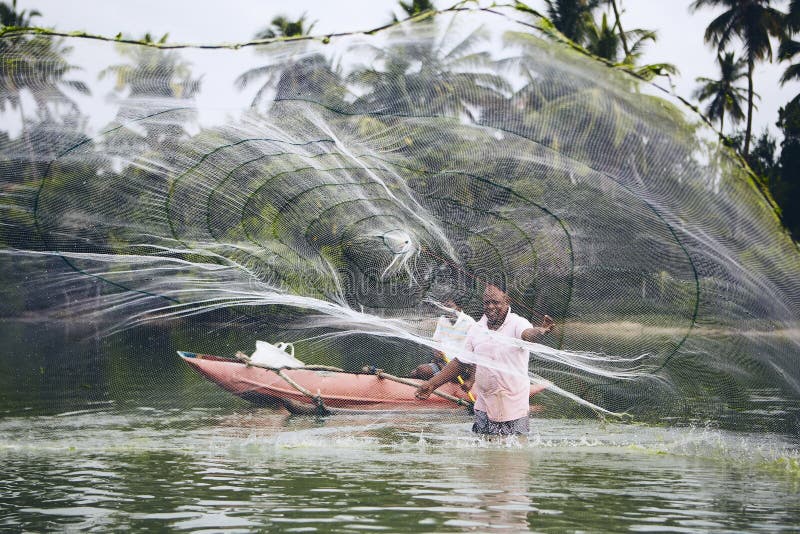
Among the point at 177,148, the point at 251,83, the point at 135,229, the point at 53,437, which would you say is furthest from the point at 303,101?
the point at 53,437

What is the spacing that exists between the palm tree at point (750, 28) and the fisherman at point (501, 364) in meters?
28.1

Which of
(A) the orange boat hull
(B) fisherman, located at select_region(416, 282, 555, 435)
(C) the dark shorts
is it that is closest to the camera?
(B) fisherman, located at select_region(416, 282, 555, 435)

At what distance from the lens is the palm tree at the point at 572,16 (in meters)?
33.8

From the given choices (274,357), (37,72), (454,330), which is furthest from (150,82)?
(274,357)

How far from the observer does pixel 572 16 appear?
3397 cm

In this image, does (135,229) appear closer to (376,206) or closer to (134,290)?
(134,290)

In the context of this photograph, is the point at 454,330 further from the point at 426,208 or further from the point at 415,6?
the point at 415,6

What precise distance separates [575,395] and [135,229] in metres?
4.33

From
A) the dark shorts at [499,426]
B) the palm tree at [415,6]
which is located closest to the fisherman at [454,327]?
A: the dark shorts at [499,426]

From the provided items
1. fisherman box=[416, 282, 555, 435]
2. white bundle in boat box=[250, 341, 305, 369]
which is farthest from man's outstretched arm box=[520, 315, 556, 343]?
white bundle in boat box=[250, 341, 305, 369]

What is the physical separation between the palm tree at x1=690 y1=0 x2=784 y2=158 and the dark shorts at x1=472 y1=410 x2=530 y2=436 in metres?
27.9

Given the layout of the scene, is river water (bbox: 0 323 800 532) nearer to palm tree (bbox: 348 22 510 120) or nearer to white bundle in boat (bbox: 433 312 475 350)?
white bundle in boat (bbox: 433 312 475 350)

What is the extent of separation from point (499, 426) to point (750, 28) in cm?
2998

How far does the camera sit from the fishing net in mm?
7836
